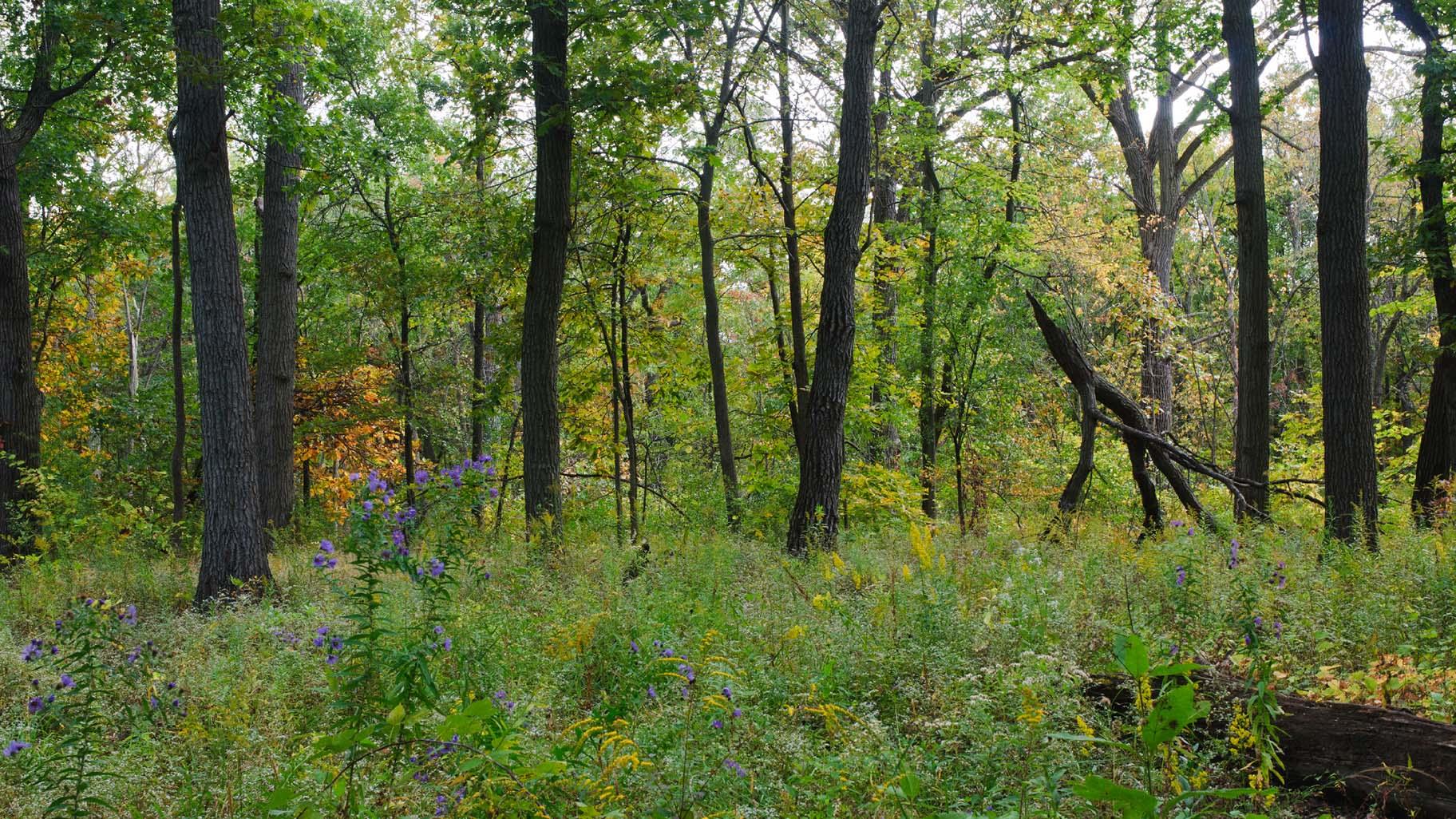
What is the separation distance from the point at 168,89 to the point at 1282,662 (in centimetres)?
1278

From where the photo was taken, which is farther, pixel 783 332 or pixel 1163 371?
pixel 1163 371

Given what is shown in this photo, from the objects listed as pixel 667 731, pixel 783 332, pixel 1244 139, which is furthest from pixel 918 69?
pixel 667 731

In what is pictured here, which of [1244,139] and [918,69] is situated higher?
[918,69]

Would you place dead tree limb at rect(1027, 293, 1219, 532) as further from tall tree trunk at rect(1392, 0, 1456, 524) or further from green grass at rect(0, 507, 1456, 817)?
tall tree trunk at rect(1392, 0, 1456, 524)

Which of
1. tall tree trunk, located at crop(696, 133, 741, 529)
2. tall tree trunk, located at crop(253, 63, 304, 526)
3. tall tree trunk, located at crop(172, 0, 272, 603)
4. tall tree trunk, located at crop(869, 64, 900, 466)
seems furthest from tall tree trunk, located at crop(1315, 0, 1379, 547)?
tall tree trunk, located at crop(253, 63, 304, 526)

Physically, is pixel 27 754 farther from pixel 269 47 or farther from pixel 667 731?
pixel 269 47

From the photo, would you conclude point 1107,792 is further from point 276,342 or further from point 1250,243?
point 276,342

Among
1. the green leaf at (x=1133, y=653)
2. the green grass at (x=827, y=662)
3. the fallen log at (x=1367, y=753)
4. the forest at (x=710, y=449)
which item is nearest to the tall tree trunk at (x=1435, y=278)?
the forest at (x=710, y=449)

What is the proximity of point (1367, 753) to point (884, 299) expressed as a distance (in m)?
13.2

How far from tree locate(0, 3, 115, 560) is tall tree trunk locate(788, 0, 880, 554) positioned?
393 inches

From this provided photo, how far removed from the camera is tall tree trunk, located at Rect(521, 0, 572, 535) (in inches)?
383

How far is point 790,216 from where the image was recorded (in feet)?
46.8

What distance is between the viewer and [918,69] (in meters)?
15.2

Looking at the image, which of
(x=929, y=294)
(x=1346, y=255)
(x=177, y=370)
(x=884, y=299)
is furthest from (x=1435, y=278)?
(x=177, y=370)
